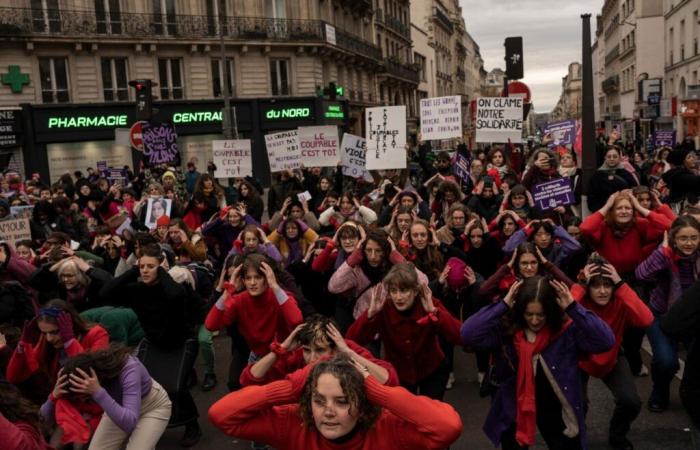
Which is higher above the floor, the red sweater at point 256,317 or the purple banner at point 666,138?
the purple banner at point 666,138

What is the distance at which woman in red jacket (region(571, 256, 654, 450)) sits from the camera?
4297 mm

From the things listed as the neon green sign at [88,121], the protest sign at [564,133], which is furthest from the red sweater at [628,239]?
the neon green sign at [88,121]

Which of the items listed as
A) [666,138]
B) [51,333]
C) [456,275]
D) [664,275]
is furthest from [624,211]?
[666,138]

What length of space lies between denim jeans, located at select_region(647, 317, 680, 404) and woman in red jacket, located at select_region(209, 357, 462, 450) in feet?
9.79

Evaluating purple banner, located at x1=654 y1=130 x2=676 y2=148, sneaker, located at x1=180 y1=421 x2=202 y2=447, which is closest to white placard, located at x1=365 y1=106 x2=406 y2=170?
sneaker, located at x1=180 y1=421 x2=202 y2=447

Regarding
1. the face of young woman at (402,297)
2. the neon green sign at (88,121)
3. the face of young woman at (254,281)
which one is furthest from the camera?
the neon green sign at (88,121)

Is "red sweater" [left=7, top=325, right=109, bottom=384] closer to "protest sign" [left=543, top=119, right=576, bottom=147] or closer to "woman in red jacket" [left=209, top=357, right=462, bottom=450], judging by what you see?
"woman in red jacket" [left=209, top=357, right=462, bottom=450]

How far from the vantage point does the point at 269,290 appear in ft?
15.9

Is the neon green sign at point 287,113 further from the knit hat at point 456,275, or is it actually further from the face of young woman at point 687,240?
the face of young woman at point 687,240

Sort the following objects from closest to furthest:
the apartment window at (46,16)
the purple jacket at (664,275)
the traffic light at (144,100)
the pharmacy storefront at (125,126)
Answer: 1. the purple jacket at (664,275)
2. the traffic light at (144,100)
3. the apartment window at (46,16)
4. the pharmacy storefront at (125,126)

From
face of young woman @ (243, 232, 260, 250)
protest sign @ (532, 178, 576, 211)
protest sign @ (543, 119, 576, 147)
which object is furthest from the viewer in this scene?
protest sign @ (543, 119, 576, 147)

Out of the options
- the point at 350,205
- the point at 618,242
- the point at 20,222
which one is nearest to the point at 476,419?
the point at 618,242

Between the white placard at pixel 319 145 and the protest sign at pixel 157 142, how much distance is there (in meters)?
4.78

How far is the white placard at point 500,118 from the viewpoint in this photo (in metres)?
12.4
